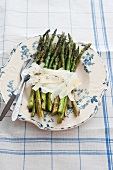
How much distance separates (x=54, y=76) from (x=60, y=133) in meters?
0.20

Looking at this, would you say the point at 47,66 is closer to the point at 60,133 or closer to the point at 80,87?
the point at 80,87

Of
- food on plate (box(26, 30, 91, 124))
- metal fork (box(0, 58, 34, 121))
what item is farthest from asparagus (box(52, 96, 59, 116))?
metal fork (box(0, 58, 34, 121))

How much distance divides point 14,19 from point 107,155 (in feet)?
2.42

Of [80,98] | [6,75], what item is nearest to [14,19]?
[6,75]

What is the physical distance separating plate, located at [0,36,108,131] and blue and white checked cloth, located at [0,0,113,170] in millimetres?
53

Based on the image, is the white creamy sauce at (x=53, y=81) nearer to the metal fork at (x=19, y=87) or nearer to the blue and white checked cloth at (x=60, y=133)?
the metal fork at (x=19, y=87)

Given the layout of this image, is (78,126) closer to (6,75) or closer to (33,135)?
(33,135)

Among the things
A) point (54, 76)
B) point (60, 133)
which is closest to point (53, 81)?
point (54, 76)

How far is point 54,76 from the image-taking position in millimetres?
1198

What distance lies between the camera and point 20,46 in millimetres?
1313

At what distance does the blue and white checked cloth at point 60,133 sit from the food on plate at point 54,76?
0.27ft

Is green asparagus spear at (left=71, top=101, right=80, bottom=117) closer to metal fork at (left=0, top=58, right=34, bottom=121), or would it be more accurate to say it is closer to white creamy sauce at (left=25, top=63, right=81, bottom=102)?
white creamy sauce at (left=25, top=63, right=81, bottom=102)

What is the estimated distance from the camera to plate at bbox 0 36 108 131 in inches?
44.2

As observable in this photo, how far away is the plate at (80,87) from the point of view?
3.68 ft
